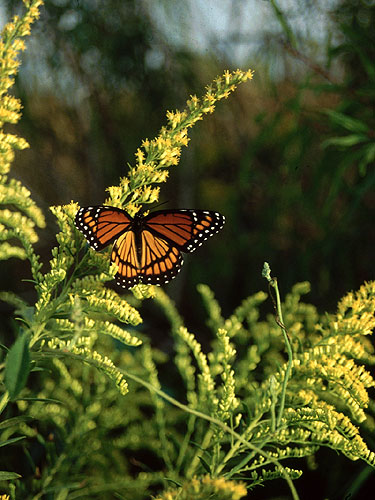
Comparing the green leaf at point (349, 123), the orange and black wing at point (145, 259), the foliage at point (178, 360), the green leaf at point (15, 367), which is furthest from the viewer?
the green leaf at point (349, 123)

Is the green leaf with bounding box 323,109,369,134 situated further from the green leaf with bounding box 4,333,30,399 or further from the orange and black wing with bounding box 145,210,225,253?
the green leaf with bounding box 4,333,30,399

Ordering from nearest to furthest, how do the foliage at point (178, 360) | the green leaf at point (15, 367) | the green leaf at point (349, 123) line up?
the green leaf at point (15, 367), the foliage at point (178, 360), the green leaf at point (349, 123)

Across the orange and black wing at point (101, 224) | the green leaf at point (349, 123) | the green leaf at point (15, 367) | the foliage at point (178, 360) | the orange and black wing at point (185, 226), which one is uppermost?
the green leaf at point (349, 123)

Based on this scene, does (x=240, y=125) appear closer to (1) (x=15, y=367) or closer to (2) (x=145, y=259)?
Result: (2) (x=145, y=259)

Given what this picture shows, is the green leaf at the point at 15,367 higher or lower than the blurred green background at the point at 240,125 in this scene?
lower

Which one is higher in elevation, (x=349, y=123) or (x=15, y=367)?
(x=349, y=123)

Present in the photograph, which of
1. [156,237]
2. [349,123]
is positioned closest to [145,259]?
[156,237]

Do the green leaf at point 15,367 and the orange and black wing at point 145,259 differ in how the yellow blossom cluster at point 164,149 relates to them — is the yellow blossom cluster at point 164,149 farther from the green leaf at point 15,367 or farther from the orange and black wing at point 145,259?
the green leaf at point 15,367

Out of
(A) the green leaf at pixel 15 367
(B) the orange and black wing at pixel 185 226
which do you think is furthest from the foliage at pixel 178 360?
(B) the orange and black wing at pixel 185 226
